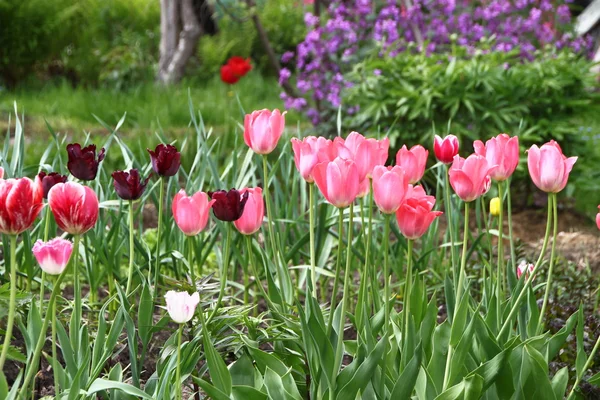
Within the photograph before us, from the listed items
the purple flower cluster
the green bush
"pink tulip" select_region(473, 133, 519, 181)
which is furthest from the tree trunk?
"pink tulip" select_region(473, 133, 519, 181)

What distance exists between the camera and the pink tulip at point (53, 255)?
119cm

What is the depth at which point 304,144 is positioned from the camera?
141 centimetres

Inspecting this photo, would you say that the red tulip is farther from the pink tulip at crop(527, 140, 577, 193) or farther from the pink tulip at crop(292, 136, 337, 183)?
the pink tulip at crop(527, 140, 577, 193)

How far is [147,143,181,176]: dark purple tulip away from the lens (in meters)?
1.49

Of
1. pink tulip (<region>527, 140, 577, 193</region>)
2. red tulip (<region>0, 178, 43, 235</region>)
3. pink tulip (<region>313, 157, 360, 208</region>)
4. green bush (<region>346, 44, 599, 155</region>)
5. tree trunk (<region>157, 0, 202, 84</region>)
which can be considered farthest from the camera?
tree trunk (<region>157, 0, 202, 84</region>)

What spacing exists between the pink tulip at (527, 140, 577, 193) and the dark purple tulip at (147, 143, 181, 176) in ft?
2.13

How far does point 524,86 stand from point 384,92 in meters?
0.73

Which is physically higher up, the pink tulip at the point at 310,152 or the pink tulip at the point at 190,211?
the pink tulip at the point at 310,152

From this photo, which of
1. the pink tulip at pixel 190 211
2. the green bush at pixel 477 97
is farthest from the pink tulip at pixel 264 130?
the green bush at pixel 477 97

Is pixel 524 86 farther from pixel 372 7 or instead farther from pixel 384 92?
pixel 372 7

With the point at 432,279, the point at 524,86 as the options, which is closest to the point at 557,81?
the point at 524,86

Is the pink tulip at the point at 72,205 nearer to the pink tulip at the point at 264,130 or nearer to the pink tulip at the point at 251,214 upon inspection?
the pink tulip at the point at 251,214

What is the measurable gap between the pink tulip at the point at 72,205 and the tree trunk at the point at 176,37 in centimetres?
712

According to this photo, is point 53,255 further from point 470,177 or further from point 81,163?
point 470,177
